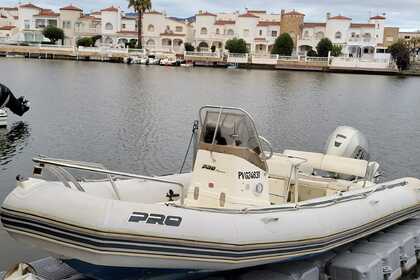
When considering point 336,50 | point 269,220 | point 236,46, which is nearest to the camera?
point 269,220

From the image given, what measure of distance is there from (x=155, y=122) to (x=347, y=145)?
16.2 metres

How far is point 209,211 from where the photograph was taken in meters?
6.98

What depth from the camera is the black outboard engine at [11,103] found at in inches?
1048

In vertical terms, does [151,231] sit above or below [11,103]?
above

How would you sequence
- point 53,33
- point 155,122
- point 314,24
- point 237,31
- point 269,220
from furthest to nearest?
1. point 314,24
2. point 237,31
3. point 53,33
4. point 155,122
5. point 269,220

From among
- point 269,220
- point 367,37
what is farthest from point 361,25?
point 269,220

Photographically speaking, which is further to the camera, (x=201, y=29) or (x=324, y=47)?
(x=201, y=29)

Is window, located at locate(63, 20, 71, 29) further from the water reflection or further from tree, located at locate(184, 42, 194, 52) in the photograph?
the water reflection

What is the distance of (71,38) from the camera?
10606 centimetres

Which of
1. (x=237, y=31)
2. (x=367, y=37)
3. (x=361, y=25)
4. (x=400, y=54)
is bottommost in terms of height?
(x=400, y=54)

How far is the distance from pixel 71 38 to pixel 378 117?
83.0 m

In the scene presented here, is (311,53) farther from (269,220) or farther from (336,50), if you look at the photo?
(269,220)

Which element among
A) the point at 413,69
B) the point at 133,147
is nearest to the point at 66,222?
the point at 133,147

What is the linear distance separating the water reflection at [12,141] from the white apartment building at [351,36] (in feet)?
271
